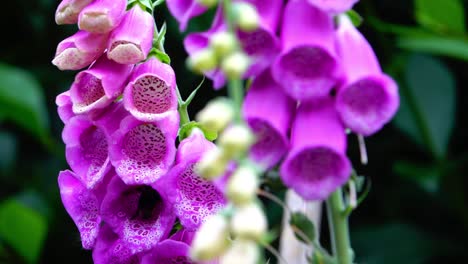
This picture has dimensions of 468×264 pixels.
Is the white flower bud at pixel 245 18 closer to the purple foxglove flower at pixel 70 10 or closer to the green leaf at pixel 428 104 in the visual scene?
the purple foxglove flower at pixel 70 10

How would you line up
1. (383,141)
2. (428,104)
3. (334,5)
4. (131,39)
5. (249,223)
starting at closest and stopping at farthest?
1. (249,223)
2. (334,5)
3. (131,39)
4. (428,104)
5. (383,141)

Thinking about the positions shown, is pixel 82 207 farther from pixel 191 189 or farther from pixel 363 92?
pixel 363 92

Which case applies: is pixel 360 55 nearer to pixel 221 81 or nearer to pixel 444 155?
pixel 221 81

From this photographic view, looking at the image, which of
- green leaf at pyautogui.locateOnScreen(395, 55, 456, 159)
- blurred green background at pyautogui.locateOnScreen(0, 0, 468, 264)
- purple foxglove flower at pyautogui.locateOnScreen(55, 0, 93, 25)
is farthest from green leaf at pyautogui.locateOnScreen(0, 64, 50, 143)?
purple foxglove flower at pyautogui.locateOnScreen(55, 0, 93, 25)

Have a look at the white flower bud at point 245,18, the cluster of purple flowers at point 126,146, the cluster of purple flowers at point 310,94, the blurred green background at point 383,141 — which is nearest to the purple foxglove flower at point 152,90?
the cluster of purple flowers at point 126,146

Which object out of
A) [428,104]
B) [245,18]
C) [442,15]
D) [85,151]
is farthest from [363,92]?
[428,104]

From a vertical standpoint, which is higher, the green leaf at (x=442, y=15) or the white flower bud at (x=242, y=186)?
the white flower bud at (x=242, y=186)

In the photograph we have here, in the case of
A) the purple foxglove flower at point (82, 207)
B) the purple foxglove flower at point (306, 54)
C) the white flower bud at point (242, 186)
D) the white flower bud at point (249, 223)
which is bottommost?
the purple foxglove flower at point (82, 207)
